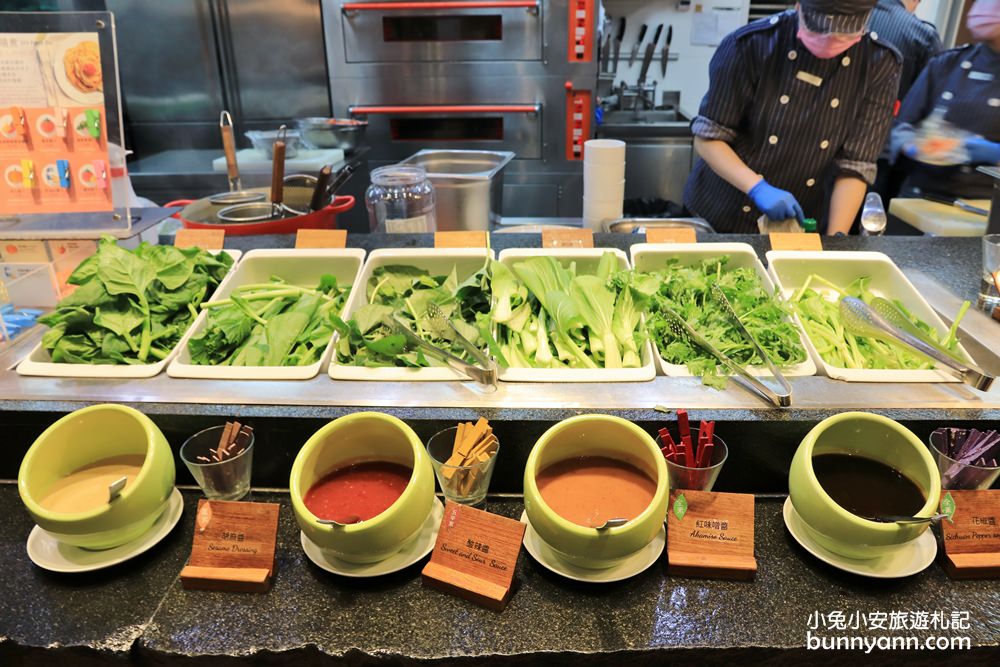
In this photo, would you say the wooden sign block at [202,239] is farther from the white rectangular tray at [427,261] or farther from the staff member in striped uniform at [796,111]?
the staff member in striped uniform at [796,111]

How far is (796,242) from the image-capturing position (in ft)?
5.68

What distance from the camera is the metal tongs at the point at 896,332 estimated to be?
120 centimetres

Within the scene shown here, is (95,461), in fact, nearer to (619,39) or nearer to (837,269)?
(837,269)

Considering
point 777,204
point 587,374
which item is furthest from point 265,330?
point 777,204

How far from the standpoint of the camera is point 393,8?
168 inches

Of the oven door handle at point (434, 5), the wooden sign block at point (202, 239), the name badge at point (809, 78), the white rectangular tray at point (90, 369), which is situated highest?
the oven door handle at point (434, 5)

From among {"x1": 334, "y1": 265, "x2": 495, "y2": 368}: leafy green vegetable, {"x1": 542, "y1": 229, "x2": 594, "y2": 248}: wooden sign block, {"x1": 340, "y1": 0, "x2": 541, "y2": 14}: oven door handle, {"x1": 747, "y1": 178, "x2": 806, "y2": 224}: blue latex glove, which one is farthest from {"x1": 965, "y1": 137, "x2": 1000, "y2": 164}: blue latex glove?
{"x1": 334, "y1": 265, "x2": 495, "y2": 368}: leafy green vegetable

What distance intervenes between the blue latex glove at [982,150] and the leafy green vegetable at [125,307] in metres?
3.79

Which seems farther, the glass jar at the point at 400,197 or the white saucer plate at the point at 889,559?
the glass jar at the point at 400,197

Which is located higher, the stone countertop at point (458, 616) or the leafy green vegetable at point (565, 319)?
the leafy green vegetable at point (565, 319)

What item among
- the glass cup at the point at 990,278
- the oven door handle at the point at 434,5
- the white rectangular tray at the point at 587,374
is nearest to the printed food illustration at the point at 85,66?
the white rectangular tray at the point at 587,374

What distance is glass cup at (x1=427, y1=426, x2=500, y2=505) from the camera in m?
1.07

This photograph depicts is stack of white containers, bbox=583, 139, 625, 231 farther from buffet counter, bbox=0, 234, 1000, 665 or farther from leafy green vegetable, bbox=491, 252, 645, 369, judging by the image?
buffet counter, bbox=0, 234, 1000, 665

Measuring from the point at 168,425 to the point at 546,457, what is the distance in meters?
0.70
